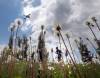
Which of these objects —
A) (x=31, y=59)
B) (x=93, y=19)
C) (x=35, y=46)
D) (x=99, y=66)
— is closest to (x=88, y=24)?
(x=93, y=19)

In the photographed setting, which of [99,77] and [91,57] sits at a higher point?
[91,57]

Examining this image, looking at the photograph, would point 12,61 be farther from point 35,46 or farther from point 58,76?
point 58,76

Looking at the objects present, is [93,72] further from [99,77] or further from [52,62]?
[52,62]

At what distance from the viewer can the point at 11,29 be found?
7.46m

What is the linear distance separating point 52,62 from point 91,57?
77.5 inches

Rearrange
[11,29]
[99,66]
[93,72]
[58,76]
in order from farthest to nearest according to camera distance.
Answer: [99,66] < [58,76] < [93,72] < [11,29]

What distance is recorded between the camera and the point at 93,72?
32.5 feet

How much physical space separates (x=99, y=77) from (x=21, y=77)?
110 inches

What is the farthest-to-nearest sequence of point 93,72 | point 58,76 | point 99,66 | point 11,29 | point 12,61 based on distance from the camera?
1. point 99,66
2. point 58,76
3. point 93,72
4. point 11,29
5. point 12,61

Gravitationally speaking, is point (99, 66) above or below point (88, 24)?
below

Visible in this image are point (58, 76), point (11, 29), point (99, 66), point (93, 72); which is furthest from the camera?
point (99, 66)

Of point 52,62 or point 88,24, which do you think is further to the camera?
point 52,62

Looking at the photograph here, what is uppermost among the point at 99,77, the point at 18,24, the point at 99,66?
the point at 18,24

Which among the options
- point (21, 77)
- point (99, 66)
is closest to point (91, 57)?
point (99, 66)
